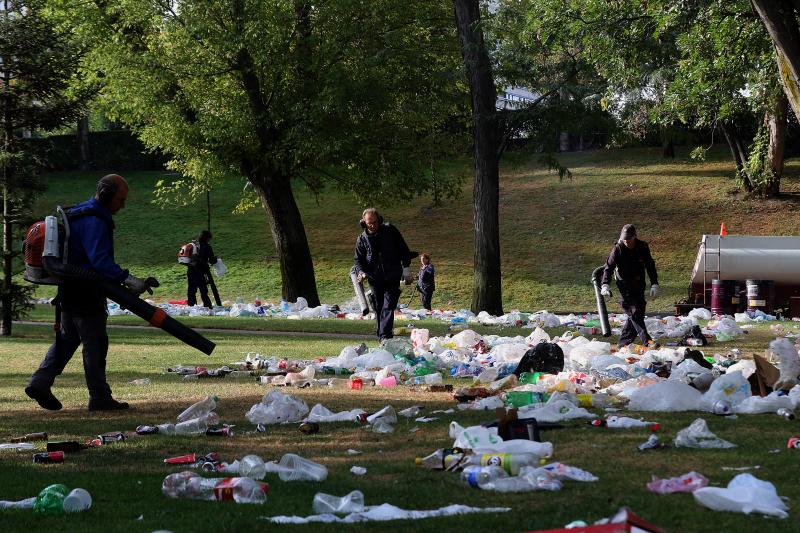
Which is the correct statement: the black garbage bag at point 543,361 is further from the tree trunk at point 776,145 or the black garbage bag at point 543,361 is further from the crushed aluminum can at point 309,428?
the tree trunk at point 776,145

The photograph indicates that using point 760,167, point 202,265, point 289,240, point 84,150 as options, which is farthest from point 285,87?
point 84,150

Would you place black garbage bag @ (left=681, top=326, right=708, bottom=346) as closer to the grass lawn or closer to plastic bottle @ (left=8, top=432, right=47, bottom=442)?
the grass lawn

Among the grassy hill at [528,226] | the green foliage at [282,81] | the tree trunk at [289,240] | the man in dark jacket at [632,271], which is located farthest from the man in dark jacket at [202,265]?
the man in dark jacket at [632,271]

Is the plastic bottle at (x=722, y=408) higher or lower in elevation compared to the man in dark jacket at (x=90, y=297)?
lower

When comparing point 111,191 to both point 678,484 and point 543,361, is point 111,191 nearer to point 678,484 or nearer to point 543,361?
point 543,361

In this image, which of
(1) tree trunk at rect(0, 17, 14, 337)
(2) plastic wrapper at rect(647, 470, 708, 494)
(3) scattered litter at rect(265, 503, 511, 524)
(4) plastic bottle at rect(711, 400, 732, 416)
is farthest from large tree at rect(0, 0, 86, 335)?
(2) plastic wrapper at rect(647, 470, 708, 494)

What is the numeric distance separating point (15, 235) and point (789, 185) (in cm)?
3184

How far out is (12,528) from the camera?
511cm

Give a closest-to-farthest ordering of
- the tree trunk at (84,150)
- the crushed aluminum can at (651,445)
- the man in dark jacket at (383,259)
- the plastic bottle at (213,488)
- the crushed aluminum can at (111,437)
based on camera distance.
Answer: the plastic bottle at (213,488), the crushed aluminum can at (651,445), the crushed aluminum can at (111,437), the man in dark jacket at (383,259), the tree trunk at (84,150)

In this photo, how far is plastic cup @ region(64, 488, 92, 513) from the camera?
17.8 ft

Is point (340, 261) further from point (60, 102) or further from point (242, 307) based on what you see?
point (60, 102)

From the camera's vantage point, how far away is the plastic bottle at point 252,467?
6.19 metres

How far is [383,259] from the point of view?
1406 cm

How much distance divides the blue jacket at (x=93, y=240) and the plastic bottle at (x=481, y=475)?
13.4 ft
